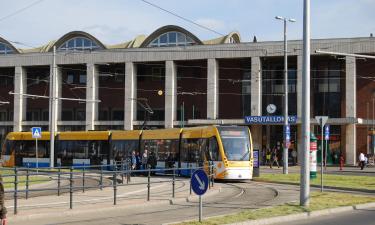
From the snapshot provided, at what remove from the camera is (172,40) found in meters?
68.1

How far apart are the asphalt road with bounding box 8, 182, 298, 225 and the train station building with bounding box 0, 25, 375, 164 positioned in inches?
1372

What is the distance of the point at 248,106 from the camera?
63500 mm

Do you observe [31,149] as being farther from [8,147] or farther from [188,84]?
[188,84]

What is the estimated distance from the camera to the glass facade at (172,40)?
6775 cm

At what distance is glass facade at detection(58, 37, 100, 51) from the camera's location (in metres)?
71.2

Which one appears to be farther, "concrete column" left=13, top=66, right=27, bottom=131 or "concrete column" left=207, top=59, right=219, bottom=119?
"concrete column" left=13, top=66, right=27, bottom=131

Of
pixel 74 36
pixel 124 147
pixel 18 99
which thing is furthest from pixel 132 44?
pixel 124 147

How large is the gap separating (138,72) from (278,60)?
52.7 feet

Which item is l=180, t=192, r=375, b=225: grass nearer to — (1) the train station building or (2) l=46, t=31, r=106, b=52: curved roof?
(1) the train station building

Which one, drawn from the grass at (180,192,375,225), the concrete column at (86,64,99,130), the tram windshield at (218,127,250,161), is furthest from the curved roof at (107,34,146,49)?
the grass at (180,192,375,225)

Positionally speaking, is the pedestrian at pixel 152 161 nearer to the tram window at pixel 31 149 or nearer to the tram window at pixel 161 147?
the tram window at pixel 161 147

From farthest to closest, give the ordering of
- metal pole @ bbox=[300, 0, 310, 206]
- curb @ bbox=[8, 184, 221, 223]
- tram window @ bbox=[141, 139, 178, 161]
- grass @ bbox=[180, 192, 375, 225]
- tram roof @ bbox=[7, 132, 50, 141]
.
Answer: tram roof @ bbox=[7, 132, 50, 141], tram window @ bbox=[141, 139, 178, 161], metal pole @ bbox=[300, 0, 310, 206], curb @ bbox=[8, 184, 221, 223], grass @ bbox=[180, 192, 375, 225]

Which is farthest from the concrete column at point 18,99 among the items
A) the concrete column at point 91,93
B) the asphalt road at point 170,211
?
the asphalt road at point 170,211

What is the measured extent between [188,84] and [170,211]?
163 feet
